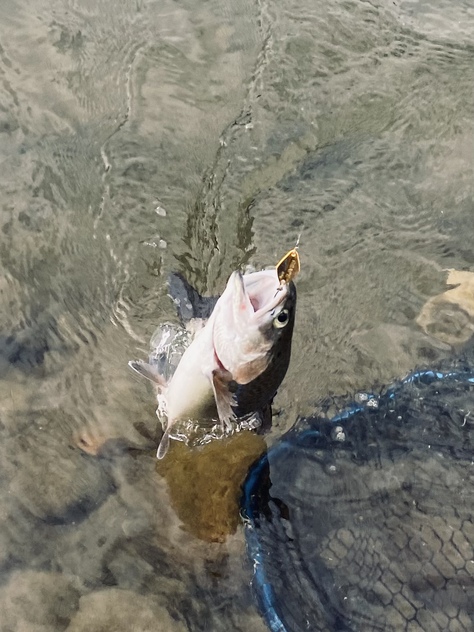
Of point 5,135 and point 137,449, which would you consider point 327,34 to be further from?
point 137,449

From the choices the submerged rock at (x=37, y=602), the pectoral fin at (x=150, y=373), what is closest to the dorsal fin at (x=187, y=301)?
the pectoral fin at (x=150, y=373)

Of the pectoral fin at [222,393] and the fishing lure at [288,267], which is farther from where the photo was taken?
the pectoral fin at [222,393]

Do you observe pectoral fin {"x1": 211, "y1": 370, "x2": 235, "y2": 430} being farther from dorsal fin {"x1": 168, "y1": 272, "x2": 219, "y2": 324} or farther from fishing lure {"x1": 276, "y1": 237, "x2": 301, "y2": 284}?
dorsal fin {"x1": 168, "y1": 272, "x2": 219, "y2": 324}

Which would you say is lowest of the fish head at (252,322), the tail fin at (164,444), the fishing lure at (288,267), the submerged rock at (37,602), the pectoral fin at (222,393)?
the submerged rock at (37,602)

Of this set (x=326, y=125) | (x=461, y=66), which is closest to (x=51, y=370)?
(x=326, y=125)

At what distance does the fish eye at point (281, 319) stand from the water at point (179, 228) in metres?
1.37

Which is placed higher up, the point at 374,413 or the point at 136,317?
the point at 136,317

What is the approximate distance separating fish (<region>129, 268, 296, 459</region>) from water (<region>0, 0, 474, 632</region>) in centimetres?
75

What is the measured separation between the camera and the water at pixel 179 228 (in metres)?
3.92

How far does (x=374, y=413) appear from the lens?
4719mm

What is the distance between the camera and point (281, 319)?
3.27m

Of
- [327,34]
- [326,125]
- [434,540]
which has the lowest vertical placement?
[434,540]

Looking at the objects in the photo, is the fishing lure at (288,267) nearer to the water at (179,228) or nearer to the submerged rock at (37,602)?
the water at (179,228)

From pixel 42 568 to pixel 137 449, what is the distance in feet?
2.94
